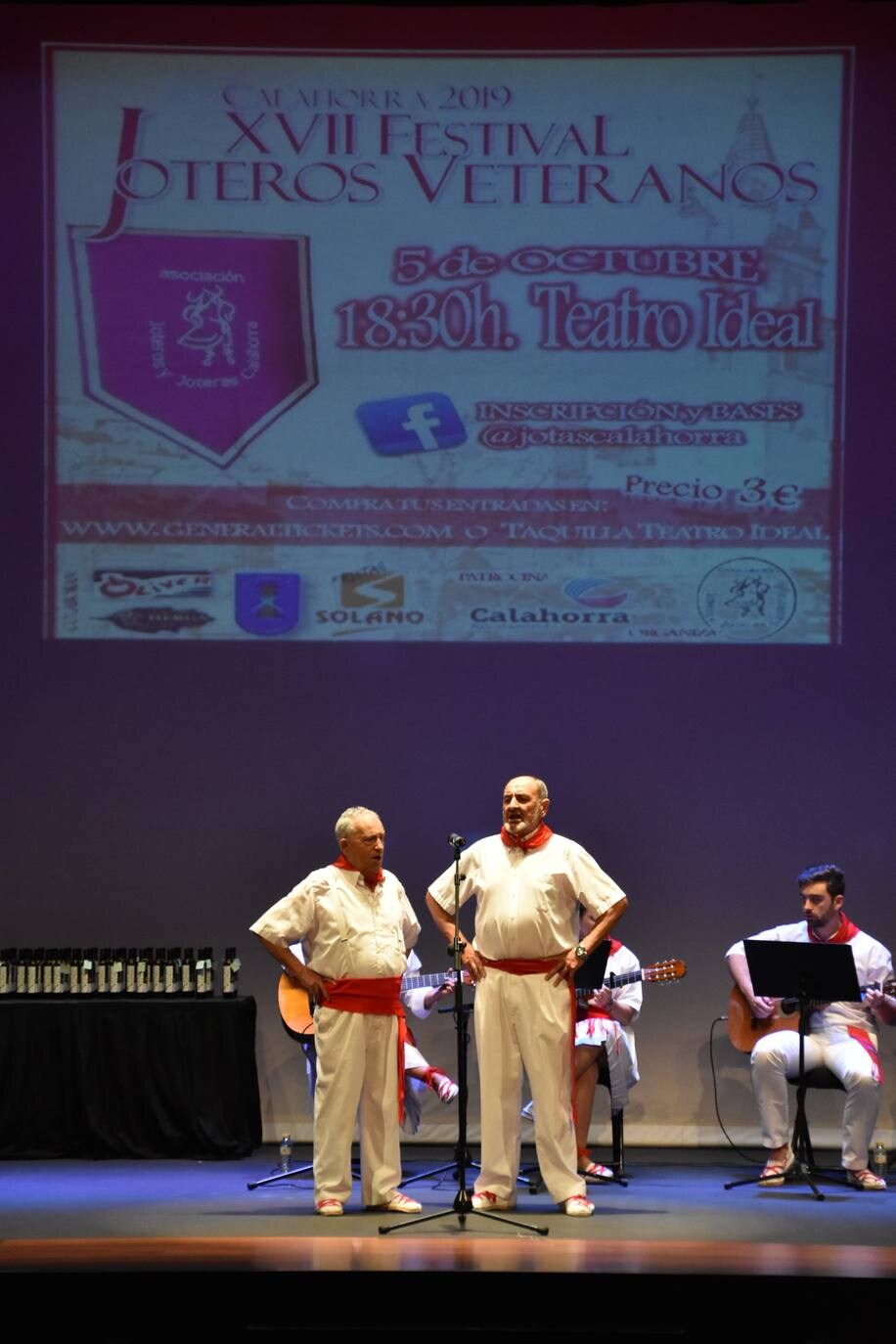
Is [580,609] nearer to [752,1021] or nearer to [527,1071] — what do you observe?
[752,1021]

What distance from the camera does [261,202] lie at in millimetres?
7293

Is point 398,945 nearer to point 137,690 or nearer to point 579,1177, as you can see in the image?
point 579,1177

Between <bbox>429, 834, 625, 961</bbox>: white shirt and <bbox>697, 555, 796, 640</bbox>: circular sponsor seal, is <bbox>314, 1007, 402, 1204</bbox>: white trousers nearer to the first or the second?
<bbox>429, 834, 625, 961</bbox>: white shirt

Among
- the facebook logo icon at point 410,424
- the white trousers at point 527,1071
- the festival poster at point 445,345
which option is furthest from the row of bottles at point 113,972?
the facebook logo icon at point 410,424

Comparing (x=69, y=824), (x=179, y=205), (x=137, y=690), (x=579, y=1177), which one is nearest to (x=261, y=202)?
(x=179, y=205)

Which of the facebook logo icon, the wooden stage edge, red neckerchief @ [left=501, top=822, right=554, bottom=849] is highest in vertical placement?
the facebook logo icon

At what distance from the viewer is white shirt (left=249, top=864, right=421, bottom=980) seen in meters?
5.81

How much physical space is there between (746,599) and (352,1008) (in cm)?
256

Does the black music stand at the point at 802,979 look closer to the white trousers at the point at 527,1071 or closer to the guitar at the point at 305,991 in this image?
the guitar at the point at 305,991

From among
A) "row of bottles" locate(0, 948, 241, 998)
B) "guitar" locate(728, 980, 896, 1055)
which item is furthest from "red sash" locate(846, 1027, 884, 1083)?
"row of bottles" locate(0, 948, 241, 998)

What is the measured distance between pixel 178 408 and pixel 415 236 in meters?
1.24

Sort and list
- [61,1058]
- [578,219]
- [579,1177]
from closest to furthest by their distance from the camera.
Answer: [579,1177], [61,1058], [578,219]

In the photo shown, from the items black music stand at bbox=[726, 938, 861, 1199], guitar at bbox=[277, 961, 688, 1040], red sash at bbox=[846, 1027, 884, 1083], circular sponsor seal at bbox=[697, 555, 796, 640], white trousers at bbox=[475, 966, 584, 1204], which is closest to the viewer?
white trousers at bbox=[475, 966, 584, 1204]

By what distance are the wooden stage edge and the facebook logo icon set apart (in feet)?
14.6
